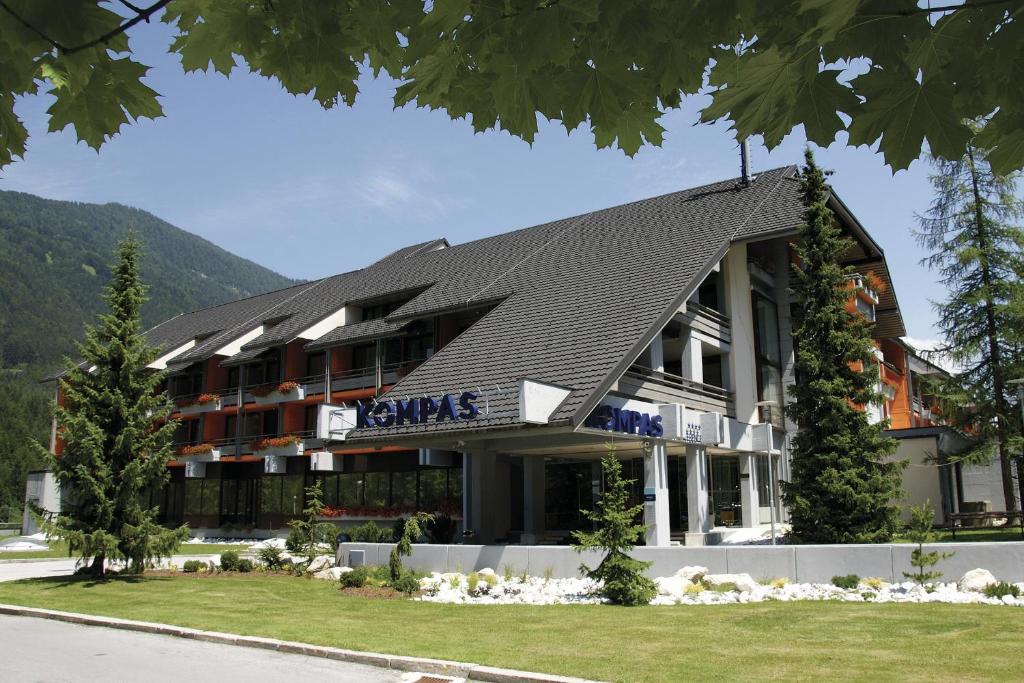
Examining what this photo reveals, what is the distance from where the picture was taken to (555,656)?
429 inches

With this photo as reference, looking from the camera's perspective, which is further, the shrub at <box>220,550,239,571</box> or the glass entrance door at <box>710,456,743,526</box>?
the glass entrance door at <box>710,456,743,526</box>

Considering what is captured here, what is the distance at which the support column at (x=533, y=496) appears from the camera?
1129 inches

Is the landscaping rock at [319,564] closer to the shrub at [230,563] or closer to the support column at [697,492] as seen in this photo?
the shrub at [230,563]

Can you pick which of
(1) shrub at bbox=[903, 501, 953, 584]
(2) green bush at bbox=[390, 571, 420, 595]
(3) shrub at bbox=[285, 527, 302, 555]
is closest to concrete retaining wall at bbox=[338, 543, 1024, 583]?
(1) shrub at bbox=[903, 501, 953, 584]

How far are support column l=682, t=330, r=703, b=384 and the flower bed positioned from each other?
10438 mm

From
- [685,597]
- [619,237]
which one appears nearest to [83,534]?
[685,597]

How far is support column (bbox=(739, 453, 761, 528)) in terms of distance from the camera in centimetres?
2937

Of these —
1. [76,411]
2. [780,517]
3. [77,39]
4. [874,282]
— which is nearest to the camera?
[77,39]

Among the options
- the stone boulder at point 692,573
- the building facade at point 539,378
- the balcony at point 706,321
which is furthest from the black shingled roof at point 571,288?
the stone boulder at point 692,573

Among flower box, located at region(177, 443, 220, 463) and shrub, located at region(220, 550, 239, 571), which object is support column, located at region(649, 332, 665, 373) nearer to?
shrub, located at region(220, 550, 239, 571)

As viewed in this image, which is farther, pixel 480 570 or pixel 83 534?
pixel 83 534

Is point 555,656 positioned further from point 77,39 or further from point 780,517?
point 780,517

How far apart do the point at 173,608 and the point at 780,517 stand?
72.5 ft

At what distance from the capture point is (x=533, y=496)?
29.3m
